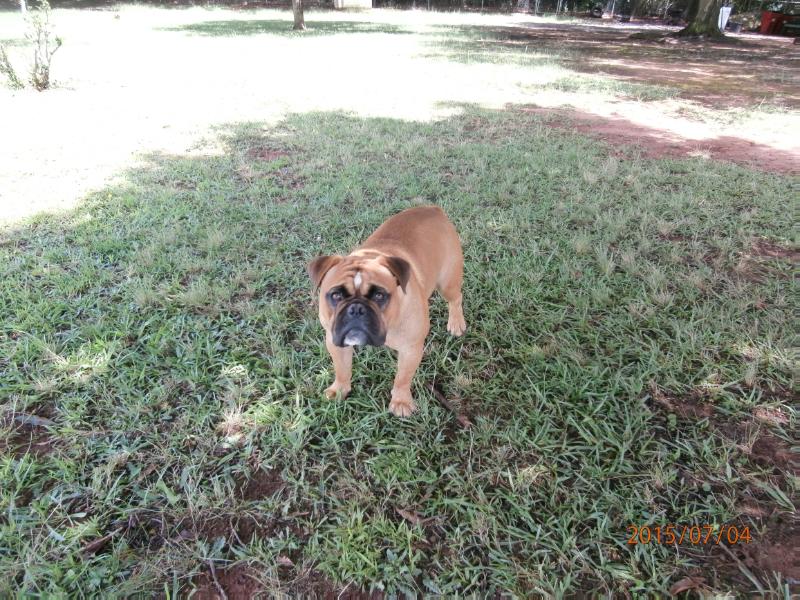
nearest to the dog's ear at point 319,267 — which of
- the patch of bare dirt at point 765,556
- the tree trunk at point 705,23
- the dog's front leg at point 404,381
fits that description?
the dog's front leg at point 404,381

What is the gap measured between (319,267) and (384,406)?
0.92 m

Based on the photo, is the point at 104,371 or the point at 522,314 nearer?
the point at 104,371

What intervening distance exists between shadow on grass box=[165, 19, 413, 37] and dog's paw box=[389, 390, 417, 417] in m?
22.8

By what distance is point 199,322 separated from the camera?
131 inches

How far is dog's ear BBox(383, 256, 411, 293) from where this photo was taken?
90.8 inches

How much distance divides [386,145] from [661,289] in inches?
180

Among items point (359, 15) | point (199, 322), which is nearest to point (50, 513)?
point (199, 322)

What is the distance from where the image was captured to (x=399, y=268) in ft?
7.57

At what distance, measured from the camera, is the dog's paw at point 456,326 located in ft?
10.8

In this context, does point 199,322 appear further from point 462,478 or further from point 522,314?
point 522,314

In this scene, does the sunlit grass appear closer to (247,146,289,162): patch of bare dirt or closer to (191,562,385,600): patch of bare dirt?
(247,146,289,162): patch of bare dirt

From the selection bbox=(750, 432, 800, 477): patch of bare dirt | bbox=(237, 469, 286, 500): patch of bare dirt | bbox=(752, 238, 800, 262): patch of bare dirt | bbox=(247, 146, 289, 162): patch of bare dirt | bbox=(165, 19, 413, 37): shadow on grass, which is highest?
bbox=(165, 19, 413, 37): shadow on grass

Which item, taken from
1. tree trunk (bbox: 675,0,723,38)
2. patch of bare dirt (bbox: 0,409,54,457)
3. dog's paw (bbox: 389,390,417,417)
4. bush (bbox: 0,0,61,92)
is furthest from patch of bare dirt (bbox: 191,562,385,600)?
tree trunk (bbox: 675,0,723,38)
